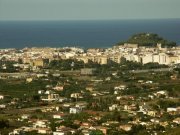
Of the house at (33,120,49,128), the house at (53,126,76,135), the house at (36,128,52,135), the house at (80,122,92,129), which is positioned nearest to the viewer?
the house at (53,126,76,135)

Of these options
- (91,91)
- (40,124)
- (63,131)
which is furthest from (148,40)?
(63,131)

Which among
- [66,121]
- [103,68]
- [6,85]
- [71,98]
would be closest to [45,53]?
[103,68]

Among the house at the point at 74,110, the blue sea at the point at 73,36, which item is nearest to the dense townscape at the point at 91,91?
the house at the point at 74,110

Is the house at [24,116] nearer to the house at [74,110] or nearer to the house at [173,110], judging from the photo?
the house at [74,110]

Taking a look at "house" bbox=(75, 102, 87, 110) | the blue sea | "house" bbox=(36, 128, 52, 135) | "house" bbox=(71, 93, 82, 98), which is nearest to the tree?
"house" bbox=(36, 128, 52, 135)

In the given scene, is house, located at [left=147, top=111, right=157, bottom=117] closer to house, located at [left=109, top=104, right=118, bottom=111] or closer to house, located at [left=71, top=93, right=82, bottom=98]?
house, located at [left=109, top=104, right=118, bottom=111]

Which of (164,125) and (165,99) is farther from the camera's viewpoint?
(165,99)

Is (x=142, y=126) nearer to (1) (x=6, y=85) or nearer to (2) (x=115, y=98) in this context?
(2) (x=115, y=98)

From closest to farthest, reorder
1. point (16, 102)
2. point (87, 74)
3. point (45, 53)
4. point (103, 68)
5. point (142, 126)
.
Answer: point (142, 126) < point (16, 102) < point (87, 74) < point (103, 68) < point (45, 53)
